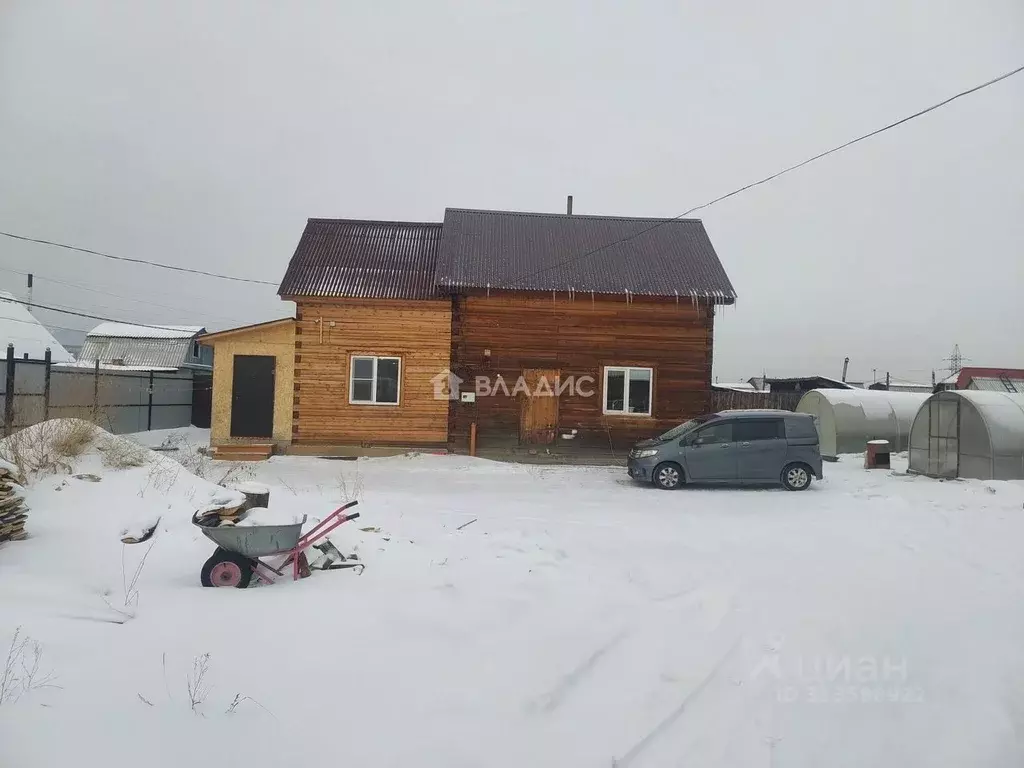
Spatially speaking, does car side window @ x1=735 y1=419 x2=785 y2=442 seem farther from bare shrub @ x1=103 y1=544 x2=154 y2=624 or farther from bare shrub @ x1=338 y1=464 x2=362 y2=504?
bare shrub @ x1=103 y1=544 x2=154 y2=624

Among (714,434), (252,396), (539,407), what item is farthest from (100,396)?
(714,434)

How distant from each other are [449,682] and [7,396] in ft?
45.3

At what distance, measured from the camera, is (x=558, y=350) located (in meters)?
16.0

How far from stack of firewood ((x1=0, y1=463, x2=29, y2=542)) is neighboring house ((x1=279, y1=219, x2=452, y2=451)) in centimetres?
1034

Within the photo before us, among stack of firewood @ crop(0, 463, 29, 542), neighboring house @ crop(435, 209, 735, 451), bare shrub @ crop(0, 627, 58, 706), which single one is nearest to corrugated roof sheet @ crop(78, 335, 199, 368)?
neighboring house @ crop(435, 209, 735, 451)

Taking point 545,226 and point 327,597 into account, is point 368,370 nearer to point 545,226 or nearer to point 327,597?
point 545,226

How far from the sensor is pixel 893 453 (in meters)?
17.6

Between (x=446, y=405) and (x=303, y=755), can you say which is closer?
(x=303, y=755)

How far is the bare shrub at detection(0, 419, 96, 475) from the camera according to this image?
659cm

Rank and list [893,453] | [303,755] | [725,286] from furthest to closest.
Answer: [893,453]
[725,286]
[303,755]

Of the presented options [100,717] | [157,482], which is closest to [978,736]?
[100,717]

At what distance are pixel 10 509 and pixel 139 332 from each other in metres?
40.3

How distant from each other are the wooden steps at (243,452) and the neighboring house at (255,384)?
434 millimetres

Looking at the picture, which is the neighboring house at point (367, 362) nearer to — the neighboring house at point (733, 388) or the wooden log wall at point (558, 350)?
the wooden log wall at point (558, 350)
